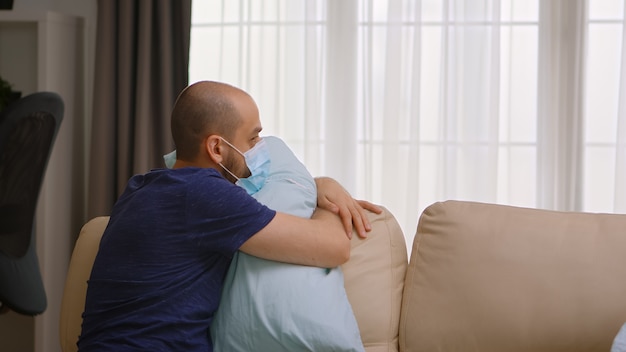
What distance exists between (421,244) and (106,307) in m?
0.75

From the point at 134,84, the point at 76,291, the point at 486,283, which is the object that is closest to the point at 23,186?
the point at 76,291

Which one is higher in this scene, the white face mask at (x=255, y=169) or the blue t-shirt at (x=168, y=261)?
the white face mask at (x=255, y=169)

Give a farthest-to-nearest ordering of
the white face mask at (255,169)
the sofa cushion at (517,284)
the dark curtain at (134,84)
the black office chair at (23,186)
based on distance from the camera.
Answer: the dark curtain at (134,84), the black office chair at (23,186), the white face mask at (255,169), the sofa cushion at (517,284)

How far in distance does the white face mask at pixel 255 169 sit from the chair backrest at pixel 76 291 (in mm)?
382

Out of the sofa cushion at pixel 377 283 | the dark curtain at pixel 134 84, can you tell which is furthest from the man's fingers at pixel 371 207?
the dark curtain at pixel 134 84

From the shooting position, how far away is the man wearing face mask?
1.80m

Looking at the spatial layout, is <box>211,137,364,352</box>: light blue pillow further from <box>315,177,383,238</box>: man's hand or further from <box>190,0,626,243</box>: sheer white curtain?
Result: <box>190,0,626,243</box>: sheer white curtain

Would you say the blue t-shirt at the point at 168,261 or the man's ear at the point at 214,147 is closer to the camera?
the blue t-shirt at the point at 168,261

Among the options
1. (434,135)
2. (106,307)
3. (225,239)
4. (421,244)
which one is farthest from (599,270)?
(434,135)

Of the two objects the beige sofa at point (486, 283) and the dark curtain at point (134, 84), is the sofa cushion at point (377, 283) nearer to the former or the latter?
the beige sofa at point (486, 283)

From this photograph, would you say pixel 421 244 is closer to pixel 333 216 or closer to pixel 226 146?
pixel 333 216

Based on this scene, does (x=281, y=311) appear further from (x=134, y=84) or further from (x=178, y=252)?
(x=134, y=84)

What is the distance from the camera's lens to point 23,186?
2.70 metres

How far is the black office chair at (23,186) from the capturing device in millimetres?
2570
